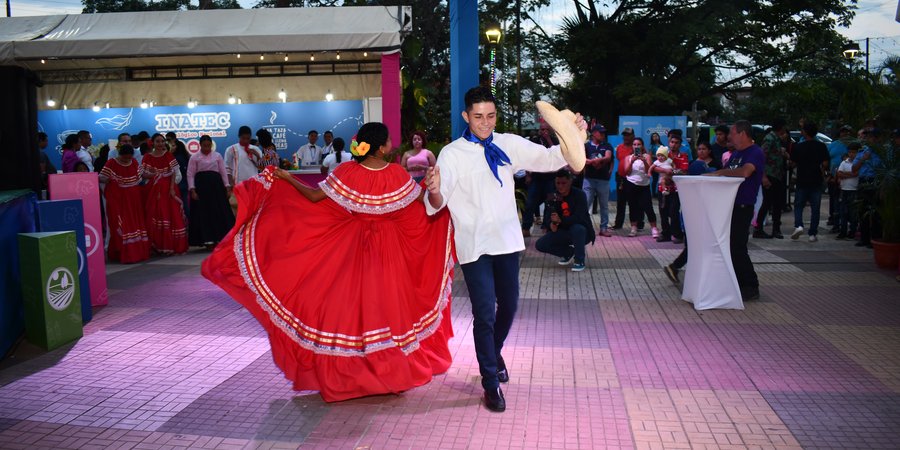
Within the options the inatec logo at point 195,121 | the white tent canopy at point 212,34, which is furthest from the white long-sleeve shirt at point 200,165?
the inatec logo at point 195,121


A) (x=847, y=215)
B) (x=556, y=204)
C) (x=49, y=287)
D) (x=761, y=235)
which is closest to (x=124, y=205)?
(x=49, y=287)

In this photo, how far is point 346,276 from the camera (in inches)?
192

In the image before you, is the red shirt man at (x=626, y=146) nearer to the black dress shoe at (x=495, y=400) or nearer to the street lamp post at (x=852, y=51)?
the black dress shoe at (x=495, y=400)

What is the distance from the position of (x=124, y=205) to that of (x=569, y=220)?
6.61 meters

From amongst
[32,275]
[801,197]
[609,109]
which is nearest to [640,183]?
[801,197]

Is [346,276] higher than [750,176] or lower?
lower

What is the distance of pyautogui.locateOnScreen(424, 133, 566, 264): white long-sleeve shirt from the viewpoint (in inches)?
174

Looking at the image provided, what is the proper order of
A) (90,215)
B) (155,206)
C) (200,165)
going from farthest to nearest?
(200,165), (155,206), (90,215)

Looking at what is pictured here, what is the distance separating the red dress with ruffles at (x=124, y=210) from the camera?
11117 mm

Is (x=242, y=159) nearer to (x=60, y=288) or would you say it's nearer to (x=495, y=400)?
(x=60, y=288)

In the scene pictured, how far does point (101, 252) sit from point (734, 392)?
6.34m

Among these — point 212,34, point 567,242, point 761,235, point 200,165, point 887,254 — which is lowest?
point 761,235

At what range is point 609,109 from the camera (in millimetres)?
31406

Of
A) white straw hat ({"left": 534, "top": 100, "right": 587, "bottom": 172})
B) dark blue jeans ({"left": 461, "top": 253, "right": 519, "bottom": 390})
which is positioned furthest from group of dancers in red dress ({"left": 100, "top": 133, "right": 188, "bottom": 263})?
white straw hat ({"left": 534, "top": 100, "right": 587, "bottom": 172})
